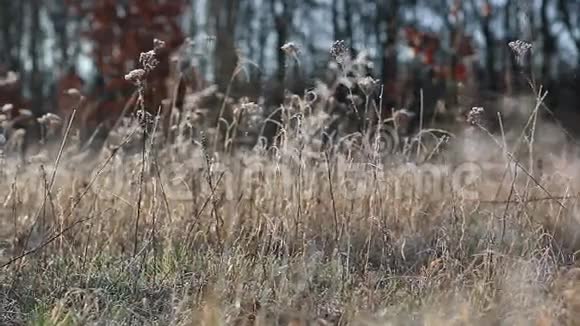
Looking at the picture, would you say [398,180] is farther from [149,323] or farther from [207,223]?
[149,323]

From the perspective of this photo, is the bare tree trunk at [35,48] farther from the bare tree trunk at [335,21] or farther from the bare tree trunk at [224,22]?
the bare tree trunk at [335,21]

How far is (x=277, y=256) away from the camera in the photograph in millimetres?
2773

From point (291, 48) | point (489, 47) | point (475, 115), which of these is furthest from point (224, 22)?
point (475, 115)

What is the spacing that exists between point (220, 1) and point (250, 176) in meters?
14.8

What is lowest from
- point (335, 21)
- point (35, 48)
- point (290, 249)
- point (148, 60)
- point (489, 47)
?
point (290, 249)

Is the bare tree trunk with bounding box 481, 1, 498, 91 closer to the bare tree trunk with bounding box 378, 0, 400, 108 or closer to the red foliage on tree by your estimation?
the bare tree trunk with bounding box 378, 0, 400, 108

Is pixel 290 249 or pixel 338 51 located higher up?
pixel 338 51

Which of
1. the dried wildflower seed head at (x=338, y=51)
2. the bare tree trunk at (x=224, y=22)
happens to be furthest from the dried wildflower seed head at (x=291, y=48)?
the bare tree trunk at (x=224, y=22)

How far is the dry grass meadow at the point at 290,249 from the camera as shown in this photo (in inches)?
94.1

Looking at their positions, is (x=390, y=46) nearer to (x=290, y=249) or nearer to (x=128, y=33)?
(x=128, y=33)

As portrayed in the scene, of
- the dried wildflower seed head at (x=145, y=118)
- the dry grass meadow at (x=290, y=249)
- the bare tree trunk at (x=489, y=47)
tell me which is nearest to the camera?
the dry grass meadow at (x=290, y=249)

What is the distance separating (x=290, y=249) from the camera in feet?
9.47

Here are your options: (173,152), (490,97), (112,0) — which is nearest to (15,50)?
(112,0)

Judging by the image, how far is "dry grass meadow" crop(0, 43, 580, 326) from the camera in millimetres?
2391
